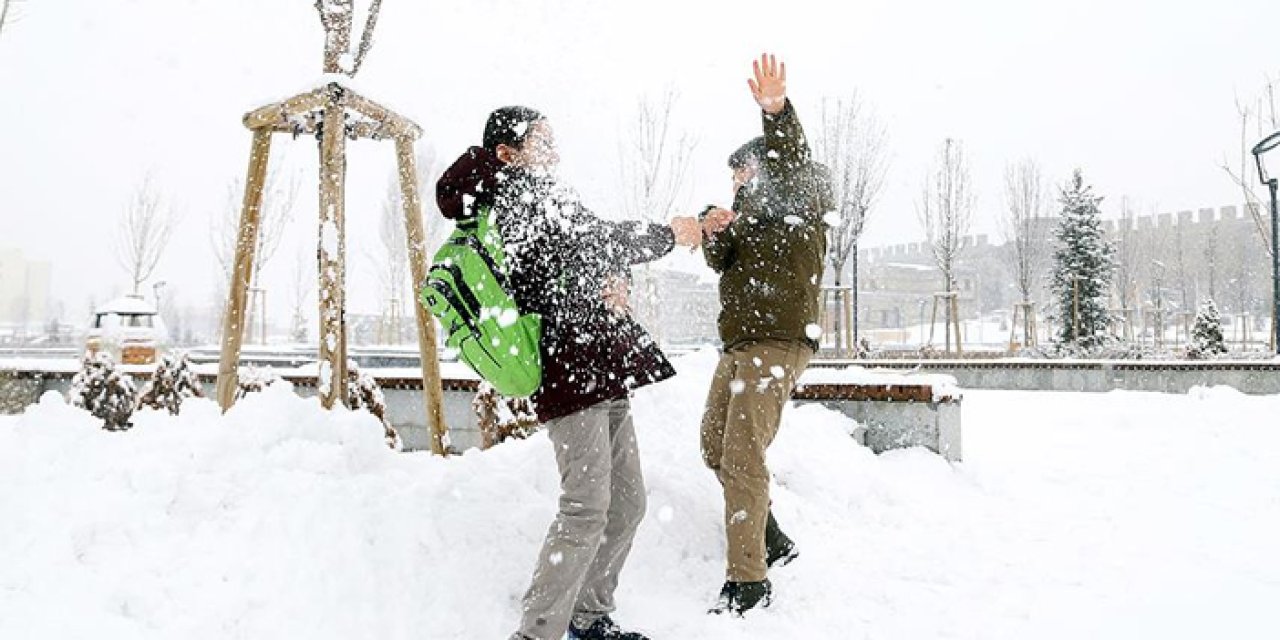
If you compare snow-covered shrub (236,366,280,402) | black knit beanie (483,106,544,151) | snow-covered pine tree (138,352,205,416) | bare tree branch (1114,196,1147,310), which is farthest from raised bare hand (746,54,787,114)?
bare tree branch (1114,196,1147,310)

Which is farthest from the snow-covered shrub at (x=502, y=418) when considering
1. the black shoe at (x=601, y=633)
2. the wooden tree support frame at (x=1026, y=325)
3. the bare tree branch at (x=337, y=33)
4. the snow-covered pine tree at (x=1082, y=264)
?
the snow-covered pine tree at (x=1082, y=264)

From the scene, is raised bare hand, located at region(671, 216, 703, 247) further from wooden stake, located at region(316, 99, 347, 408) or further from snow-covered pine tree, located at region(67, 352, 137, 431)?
snow-covered pine tree, located at region(67, 352, 137, 431)

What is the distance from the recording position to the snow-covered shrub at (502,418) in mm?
5488

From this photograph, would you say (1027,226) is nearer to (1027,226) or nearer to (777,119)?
(1027,226)

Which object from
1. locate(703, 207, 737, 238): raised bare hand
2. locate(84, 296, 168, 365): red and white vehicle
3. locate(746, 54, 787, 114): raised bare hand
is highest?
locate(746, 54, 787, 114): raised bare hand

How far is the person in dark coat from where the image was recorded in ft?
7.73

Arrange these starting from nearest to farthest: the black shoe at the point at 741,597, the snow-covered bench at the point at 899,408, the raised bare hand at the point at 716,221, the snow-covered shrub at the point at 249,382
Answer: the black shoe at the point at 741,597 < the raised bare hand at the point at 716,221 < the snow-covered bench at the point at 899,408 < the snow-covered shrub at the point at 249,382

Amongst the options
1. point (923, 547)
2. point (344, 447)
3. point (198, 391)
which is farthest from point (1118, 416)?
point (198, 391)

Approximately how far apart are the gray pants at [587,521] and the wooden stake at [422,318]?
207 centimetres

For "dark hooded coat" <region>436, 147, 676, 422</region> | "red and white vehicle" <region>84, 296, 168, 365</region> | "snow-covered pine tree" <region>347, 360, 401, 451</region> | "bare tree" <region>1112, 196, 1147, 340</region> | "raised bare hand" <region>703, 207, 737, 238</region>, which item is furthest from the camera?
"bare tree" <region>1112, 196, 1147, 340</region>

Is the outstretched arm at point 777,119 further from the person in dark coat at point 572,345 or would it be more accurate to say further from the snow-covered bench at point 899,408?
the snow-covered bench at point 899,408

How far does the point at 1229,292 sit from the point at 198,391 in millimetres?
46085

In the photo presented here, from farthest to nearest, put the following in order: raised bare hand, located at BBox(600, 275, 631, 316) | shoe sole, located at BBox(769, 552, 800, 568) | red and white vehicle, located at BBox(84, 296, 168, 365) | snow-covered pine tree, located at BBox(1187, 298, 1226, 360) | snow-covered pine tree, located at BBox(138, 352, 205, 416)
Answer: snow-covered pine tree, located at BBox(1187, 298, 1226, 360) < red and white vehicle, located at BBox(84, 296, 168, 365) < snow-covered pine tree, located at BBox(138, 352, 205, 416) < shoe sole, located at BBox(769, 552, 800, 568) < raised bare hand, located at BBox(600, 275, 631, 316)

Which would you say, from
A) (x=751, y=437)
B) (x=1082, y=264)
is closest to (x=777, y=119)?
(x=751, y=437)
